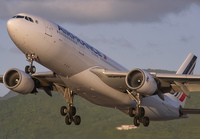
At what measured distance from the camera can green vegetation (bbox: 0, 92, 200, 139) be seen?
60344mm

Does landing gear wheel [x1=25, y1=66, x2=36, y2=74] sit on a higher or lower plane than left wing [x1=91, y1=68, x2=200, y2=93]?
higher

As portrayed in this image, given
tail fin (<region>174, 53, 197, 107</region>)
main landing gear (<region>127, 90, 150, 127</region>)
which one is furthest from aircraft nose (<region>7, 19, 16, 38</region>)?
tail fin (<region>174, 53, 197, 107</region>)

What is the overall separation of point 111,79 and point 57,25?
21.3ft

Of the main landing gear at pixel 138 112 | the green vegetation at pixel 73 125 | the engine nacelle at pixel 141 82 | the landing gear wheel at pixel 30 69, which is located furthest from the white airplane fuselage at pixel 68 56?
the green vegetation at pixel 73 125

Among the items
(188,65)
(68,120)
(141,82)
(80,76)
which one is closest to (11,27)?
(80,76)

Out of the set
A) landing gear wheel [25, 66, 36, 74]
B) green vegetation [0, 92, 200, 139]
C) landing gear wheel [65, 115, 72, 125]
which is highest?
landing gear wheel [25, 66, 36, 74]

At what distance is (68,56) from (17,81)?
8235 millimetres

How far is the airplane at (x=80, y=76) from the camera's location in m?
30.3

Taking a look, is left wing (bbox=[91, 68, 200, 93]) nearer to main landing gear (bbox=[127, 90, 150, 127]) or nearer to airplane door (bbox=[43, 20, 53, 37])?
main landing gear (bbox=[127, 90, 150, 127])

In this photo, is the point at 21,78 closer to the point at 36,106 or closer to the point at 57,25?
the point at 57,25

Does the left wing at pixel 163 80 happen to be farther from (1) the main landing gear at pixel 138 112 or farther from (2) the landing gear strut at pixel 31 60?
(2) the landing gear strut at pixel 31 60

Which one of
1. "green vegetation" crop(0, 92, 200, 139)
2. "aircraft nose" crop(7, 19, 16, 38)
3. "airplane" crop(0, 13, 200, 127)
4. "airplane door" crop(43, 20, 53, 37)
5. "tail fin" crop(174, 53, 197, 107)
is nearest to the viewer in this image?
"aircraft nose" crop(7, 19, 16, 38)

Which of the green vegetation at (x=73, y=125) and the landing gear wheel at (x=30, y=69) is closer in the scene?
the landing gear wheel at (x=30, y=69)

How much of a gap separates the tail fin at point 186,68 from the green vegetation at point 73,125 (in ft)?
31.3
